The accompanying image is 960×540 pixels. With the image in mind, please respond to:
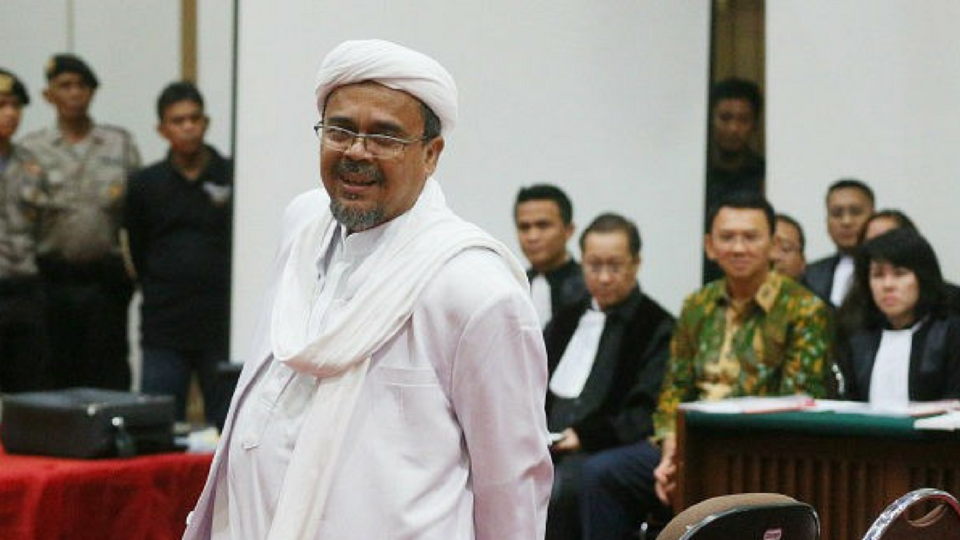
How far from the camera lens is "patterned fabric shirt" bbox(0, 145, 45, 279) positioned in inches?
273

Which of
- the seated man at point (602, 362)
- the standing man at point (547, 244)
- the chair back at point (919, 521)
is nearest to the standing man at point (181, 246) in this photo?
the standing man at point (547, 244)

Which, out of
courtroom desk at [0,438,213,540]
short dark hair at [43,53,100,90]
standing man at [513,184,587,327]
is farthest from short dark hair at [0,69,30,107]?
courtroom desk at [0,438,213,540]

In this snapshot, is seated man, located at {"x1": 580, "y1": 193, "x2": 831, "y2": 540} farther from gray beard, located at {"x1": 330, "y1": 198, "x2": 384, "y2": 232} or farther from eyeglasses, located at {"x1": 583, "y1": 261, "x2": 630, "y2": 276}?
gray beard, located at {"x1": 330, "y1": 198, "x2": 384, "y2": 232}

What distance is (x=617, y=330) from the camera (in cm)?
610

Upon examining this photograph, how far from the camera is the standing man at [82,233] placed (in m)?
7.03

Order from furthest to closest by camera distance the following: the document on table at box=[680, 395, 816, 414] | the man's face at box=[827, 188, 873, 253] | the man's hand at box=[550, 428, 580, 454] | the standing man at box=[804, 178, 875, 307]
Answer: the man's face at box=[827, 188, 873, 253] → the standing man at box=[804, 178, 875, 307] → the man's hand at box=[550, 428, 580, 454] → the document on table at box=[680, 395, 816, 414]

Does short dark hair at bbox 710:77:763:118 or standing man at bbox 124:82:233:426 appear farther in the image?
short dark hair at bbox 710:77:763:118

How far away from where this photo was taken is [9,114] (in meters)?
6.93

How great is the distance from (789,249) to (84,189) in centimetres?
296

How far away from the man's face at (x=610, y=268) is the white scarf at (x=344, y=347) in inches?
142

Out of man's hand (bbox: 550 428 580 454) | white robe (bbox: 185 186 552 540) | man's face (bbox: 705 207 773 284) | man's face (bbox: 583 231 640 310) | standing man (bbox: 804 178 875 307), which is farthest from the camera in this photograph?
standing man (bbox: 804 178 875 307)

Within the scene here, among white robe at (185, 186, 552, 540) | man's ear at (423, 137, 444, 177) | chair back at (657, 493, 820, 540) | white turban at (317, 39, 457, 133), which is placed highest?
white turban at (317, 39, 457, 133)

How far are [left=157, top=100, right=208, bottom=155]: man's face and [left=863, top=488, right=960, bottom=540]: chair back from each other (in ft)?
15.8

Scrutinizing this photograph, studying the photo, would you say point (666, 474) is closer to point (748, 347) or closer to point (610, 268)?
point (748, 347)
